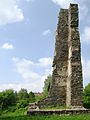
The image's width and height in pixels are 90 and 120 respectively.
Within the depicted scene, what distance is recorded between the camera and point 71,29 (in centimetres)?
1725

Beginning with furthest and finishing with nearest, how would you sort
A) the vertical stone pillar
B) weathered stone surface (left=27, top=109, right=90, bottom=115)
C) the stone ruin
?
the stone ruin → the vertical stone pillar → weathered stone surface (left=27, top=109, right=90, bottom=115)

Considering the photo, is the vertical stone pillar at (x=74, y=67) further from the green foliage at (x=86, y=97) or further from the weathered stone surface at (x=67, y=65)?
the green foliage at (x=86, y=97)

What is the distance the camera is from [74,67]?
52.0 feet

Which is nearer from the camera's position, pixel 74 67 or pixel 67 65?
pixel 74 67

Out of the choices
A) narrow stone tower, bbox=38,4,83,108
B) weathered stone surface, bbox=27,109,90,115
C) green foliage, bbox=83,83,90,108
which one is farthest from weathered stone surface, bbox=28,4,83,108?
green foliage, bbox=83,83,90,108

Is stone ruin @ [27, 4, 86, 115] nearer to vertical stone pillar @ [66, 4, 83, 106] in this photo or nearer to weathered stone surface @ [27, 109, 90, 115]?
vertical stone pillar @ [66, 4, 83, 106]

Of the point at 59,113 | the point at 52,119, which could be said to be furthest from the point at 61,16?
the point at 52,119

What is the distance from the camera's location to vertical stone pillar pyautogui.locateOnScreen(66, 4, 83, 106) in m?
15.4

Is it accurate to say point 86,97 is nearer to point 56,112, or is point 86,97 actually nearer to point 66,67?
point 66,67

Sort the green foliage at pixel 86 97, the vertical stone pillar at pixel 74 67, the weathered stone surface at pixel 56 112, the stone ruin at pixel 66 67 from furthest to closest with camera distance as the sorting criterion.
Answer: the green foliage at pixel 86 97
the stone ruin at pixel 66 67
the vertical stone pillar at pixel 74 67
the weathered stone surface at pixel 56 112

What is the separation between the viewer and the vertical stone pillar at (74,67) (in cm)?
1537

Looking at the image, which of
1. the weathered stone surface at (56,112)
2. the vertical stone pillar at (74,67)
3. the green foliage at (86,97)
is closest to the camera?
the weathered stone surface at (56,112)

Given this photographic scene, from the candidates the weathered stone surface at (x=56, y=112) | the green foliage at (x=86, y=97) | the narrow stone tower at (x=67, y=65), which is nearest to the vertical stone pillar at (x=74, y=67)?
the narrow stone tower at (x=67, y=65)

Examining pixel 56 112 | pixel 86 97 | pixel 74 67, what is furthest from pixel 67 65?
pixel 86 97
